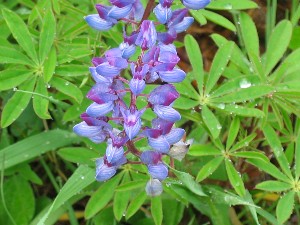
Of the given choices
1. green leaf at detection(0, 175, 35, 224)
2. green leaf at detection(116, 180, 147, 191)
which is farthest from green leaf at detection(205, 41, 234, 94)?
green leaf at detection(0, 175, 35, 224)

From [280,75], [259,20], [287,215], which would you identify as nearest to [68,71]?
[280,75]

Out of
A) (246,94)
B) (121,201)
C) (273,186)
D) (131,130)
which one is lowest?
(121,201)

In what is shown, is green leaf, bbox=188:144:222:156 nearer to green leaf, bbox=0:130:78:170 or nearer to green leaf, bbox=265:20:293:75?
green leaf, bbox=265:20:293:75

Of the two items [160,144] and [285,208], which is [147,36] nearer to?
[160,144]

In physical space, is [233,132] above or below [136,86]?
below

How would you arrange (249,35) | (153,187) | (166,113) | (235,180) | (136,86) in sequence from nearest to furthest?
1. (136,86)
2. (166,113)
3. (153,187)
4. (235,180)
5. (249,35)

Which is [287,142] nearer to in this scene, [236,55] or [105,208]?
[236,55]

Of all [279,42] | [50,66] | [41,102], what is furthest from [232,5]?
[41,102]
